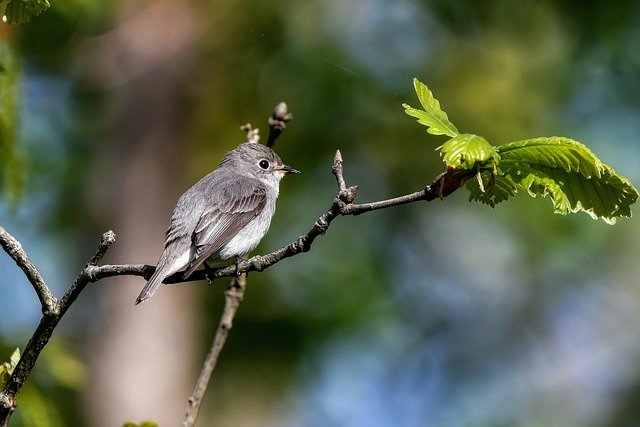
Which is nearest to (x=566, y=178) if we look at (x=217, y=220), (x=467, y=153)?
(x=467, y=153)

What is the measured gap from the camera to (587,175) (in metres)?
2.36

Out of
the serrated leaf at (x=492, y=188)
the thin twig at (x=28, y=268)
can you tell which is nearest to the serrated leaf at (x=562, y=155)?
the serrated leaf at (x=492, y=188)

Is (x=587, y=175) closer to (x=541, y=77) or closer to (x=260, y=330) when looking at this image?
(x=260, y=330)

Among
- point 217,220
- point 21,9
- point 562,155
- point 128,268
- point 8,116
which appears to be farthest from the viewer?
point 217,220

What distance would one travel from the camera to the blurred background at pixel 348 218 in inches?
385

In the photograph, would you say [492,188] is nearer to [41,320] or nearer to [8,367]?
[41,320]

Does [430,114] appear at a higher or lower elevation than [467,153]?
higher

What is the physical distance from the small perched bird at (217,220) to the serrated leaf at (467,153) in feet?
6.87

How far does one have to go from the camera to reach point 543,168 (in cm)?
241

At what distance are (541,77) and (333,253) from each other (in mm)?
3137

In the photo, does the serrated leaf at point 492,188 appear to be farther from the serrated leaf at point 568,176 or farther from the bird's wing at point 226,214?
the bird's wing at point 226,214

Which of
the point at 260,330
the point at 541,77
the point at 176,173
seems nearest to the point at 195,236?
the point at 260,330

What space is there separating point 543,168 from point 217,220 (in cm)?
290

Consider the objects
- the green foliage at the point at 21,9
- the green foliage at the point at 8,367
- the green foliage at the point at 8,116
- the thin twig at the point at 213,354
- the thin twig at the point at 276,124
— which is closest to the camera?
the green foliage at the point at 21,9
